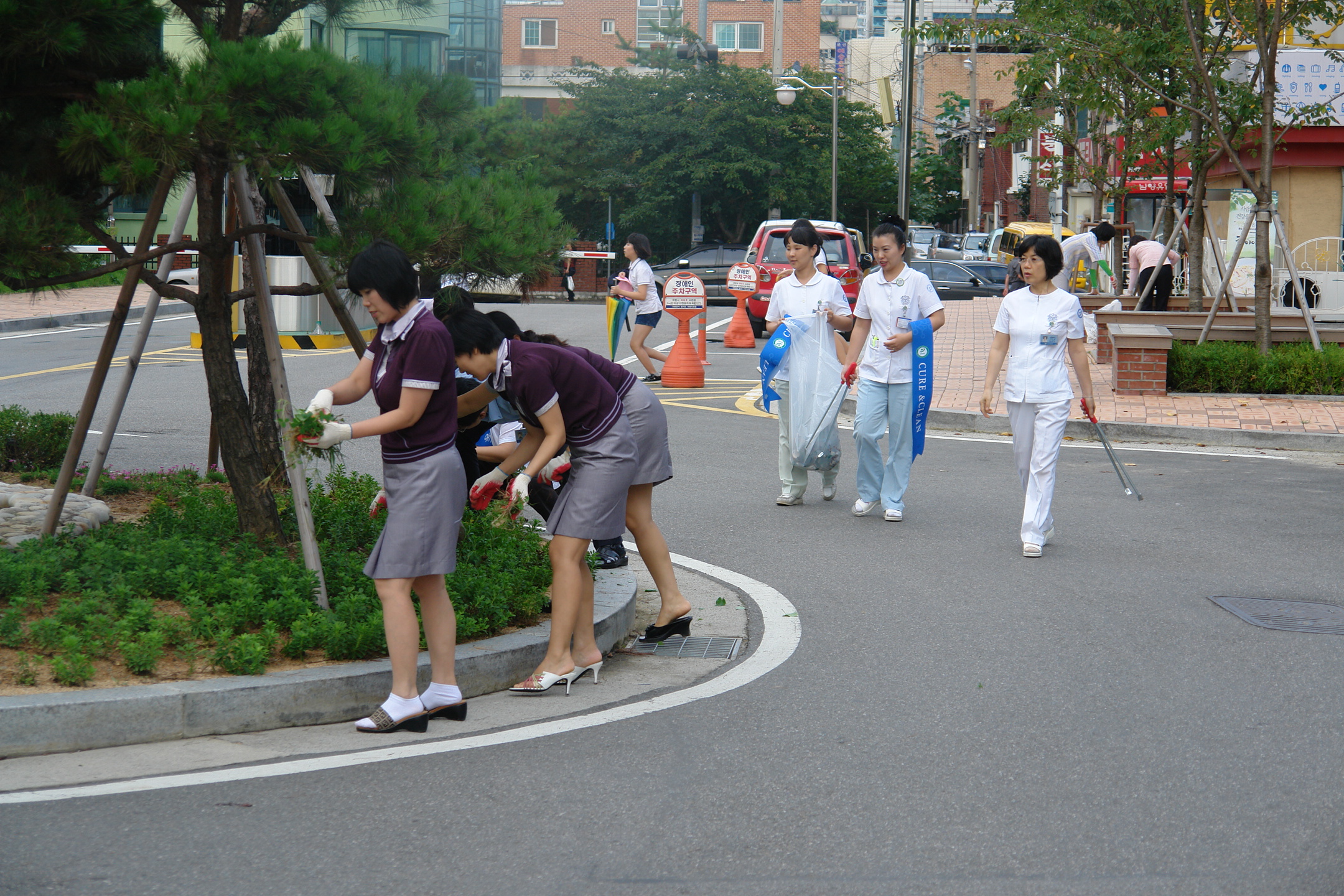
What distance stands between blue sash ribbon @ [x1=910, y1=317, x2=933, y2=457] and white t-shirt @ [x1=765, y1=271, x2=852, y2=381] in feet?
1.84

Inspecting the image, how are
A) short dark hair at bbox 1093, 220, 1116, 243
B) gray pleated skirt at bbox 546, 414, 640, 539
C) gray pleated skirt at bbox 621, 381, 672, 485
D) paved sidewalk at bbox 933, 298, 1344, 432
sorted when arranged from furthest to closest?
short dark hair at bbox 1093, 220, 1116, 243, paved sidewalk at bbox 933, 298, 1344, 432, gray pleated skirt at bbox 621, 381, 672, 485, gray pleated skirt at bbox 546, 414, 640, 539

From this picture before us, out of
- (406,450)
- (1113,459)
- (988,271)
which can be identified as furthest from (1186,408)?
(988,271)

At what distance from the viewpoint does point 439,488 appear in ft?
15.5

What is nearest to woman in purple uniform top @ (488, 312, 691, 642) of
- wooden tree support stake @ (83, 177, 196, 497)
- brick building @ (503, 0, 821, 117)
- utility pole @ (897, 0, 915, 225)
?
wooden tree support stake @ (83, 177, 196, 497)

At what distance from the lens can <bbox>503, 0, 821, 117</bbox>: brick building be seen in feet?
209

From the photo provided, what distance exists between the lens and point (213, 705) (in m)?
4.70

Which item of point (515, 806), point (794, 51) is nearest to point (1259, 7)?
point (515, 806)

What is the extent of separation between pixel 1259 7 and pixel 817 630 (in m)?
10.7

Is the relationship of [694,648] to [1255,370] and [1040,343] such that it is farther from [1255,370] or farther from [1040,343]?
[1255,370]

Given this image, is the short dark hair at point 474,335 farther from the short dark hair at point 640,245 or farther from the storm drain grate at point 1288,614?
the short dark hair at point 640,245

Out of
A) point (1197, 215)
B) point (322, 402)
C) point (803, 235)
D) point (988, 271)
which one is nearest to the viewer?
point (322, 402)

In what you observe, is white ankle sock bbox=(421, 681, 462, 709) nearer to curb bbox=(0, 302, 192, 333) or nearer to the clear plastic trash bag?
the clear plastic trash bag

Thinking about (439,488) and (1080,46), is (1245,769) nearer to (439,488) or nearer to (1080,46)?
(439,488)

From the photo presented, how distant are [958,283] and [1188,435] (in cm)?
2009
